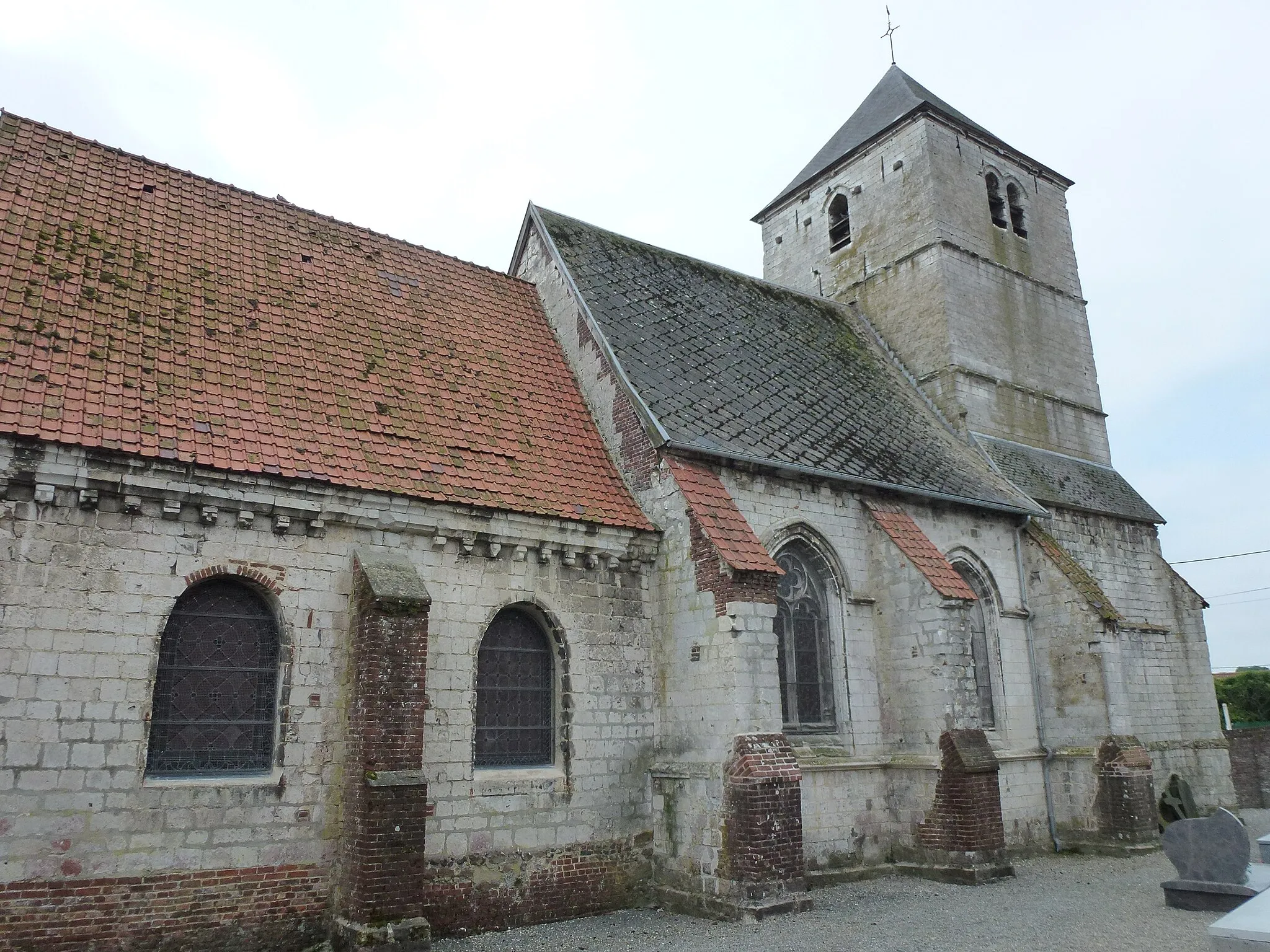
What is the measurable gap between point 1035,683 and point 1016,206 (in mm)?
12004

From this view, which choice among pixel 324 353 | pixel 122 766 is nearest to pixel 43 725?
pixel 122 766

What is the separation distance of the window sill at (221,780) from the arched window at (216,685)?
6 centimetres

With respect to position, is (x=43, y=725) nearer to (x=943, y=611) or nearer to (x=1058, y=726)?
(x=943, y=611)

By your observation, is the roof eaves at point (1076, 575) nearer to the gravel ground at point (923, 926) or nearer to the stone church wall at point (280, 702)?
the gravel ground at point (923, 926)

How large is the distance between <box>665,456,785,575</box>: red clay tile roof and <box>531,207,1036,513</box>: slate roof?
1.07ft

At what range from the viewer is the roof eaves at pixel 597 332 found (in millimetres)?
12180

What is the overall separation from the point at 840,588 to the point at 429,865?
692cm

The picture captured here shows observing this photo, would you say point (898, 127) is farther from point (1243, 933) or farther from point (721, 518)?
point (1243, 933)

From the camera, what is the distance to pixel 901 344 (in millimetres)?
19656

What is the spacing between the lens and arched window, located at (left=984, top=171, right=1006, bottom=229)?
842 inches

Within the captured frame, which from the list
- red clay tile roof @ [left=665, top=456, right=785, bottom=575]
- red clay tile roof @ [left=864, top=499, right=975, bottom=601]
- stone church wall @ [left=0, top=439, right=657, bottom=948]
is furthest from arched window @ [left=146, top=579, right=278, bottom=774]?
red clay tile roof @ [left=864, top=499, right=975, bottom=601]

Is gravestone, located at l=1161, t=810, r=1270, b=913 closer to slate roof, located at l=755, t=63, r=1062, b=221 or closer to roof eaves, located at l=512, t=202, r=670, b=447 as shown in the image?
roof eaves, located at l=512, t=202, r=670, b=447

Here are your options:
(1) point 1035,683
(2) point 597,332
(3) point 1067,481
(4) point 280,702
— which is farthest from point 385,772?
(3) point 1067,481

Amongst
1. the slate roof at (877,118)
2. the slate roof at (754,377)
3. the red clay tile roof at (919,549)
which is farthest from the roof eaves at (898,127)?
the red clay tile roof at (919,549)
